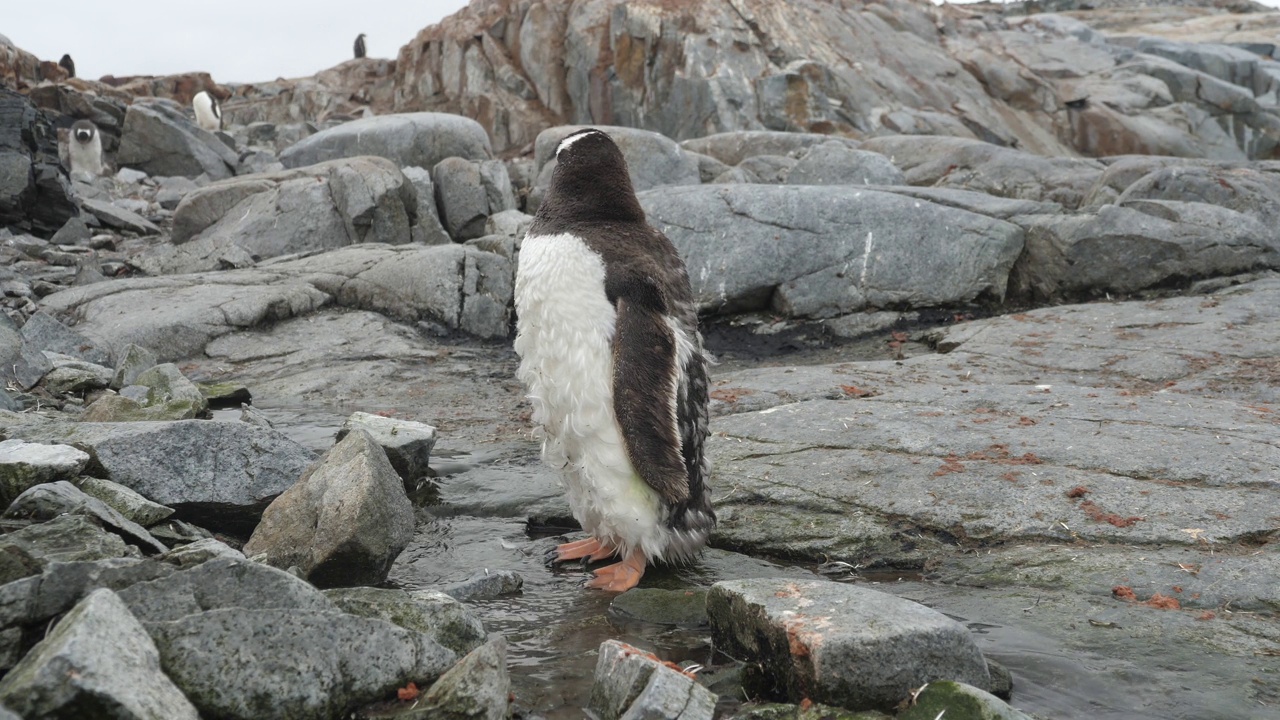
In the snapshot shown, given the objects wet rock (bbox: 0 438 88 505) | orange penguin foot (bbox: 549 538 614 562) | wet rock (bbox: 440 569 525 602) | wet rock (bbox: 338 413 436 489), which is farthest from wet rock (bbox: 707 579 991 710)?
wet rock (bbox: 0 438 88 505)

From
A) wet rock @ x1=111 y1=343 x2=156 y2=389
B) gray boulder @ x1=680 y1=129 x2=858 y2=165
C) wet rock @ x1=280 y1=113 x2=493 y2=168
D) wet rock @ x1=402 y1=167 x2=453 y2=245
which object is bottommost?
wet rock @ x1=111 y1=343 x2=156 y2=389

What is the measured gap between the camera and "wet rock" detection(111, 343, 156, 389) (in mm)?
7082

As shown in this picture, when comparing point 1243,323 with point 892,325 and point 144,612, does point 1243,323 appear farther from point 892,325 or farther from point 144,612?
point 144,612

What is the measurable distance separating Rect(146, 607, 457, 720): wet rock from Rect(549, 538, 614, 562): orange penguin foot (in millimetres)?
1554

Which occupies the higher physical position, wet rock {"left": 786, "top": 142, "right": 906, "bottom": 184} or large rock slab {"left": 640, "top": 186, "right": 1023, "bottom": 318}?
wet rock {"left": 786, "top": 142, "right": 906, "bottom": 184}

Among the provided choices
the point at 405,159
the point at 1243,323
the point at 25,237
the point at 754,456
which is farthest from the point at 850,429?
the point at 405,159

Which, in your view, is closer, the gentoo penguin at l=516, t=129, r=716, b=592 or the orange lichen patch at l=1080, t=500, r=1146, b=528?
the gentoo penguin at l=516, t=129, r=716, b=592

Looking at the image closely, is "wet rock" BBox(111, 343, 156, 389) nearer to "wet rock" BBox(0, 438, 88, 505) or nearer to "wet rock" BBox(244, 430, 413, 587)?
"wet rock" BBox(0, 438, 88, 505)

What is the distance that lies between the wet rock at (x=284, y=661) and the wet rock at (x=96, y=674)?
11 centimetres

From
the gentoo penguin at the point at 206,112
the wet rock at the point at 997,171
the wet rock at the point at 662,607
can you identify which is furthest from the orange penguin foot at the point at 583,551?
the gentoo penguin at the point at 206,112

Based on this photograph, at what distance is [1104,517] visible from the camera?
13.8 feet

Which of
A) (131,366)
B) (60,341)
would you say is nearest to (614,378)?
(131,366)

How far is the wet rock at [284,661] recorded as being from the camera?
2.53 m

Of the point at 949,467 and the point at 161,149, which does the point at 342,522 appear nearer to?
the point at 949,467
